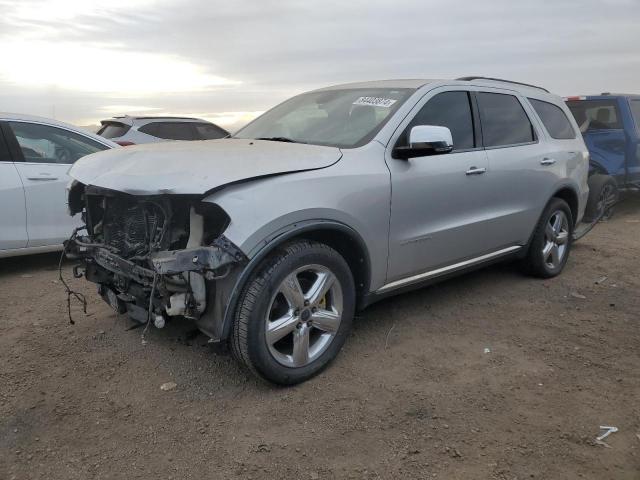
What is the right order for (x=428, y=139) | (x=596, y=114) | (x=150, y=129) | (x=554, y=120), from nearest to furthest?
(x=428, y=139) → (x=554, y=120) → (x=596, y=114) → (x=150, y=129)

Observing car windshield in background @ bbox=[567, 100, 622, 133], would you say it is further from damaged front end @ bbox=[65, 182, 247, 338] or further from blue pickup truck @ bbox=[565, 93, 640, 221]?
damaged front end @ bbox=[65, 182, 247, 338]

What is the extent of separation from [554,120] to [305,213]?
3.43 metres

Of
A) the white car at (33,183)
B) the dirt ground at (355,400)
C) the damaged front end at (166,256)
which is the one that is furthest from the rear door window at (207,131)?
the damaged front end at (166,256)

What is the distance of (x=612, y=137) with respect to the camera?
8914mm

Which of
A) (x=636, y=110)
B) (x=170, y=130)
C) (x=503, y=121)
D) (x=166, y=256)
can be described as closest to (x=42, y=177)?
(x=166, y=256)

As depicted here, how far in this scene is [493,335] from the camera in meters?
3.99

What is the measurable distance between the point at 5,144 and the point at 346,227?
3.66m

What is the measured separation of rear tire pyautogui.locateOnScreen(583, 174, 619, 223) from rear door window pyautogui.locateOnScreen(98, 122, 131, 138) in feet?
24.3

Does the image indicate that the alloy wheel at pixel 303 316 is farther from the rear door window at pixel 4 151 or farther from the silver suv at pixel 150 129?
the silver suv at pixel 150 129

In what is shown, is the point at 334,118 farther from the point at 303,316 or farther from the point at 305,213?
the point at 303,316

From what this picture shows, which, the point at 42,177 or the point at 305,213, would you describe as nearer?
the point at 305,213

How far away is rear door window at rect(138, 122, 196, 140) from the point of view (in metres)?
9.57

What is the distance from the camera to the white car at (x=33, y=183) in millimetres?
5085

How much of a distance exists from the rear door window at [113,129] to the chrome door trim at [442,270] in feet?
22.3
